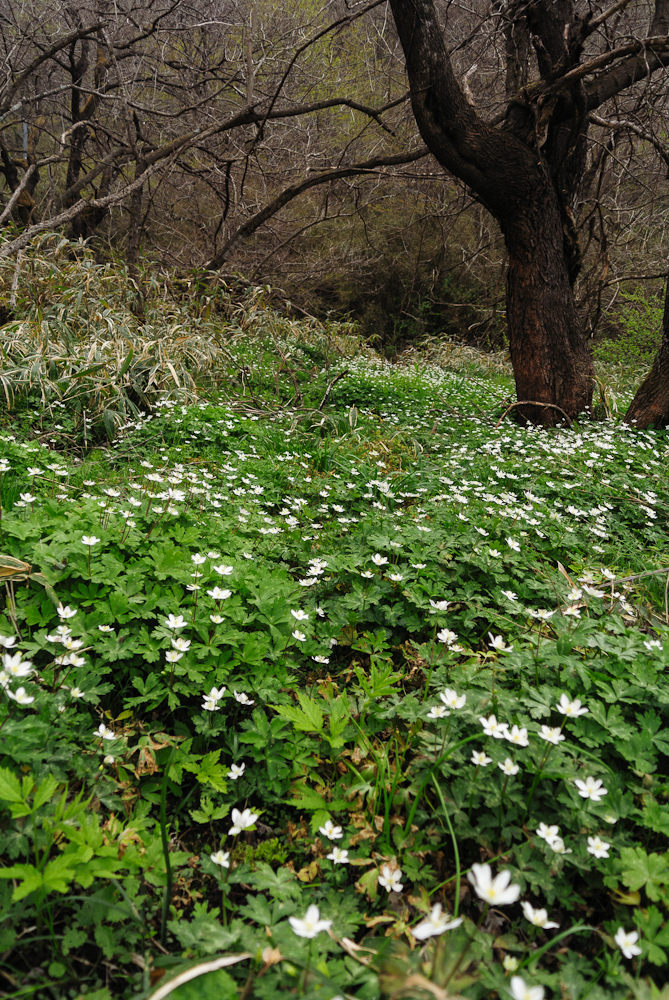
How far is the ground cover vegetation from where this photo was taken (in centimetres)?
126

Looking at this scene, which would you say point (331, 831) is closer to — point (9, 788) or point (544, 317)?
point (9, 788)

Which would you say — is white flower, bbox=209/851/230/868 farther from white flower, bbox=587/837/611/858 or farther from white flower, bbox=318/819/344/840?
white flower, bbox=587/837/611/858

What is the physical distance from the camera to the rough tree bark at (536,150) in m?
5.09

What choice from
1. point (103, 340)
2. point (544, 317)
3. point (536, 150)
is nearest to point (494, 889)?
point (544, 317)

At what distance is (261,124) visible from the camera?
24.5 feet

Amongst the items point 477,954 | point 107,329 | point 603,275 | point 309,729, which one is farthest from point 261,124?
point 477,954

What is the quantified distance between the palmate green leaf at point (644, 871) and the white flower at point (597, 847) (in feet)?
0.15

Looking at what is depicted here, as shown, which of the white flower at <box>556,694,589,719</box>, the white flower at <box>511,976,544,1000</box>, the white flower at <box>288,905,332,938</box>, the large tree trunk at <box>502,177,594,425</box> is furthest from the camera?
the large tree trunk at <box>502,177,594,425</box>

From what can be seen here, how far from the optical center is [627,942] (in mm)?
1215

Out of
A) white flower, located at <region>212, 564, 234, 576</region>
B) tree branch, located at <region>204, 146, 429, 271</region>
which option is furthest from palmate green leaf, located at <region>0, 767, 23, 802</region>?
tree branch, located at <region>204, 146, 429, 271</region>

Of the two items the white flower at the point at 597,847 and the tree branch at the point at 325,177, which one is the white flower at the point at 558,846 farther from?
the tree branch at the point at 325,177

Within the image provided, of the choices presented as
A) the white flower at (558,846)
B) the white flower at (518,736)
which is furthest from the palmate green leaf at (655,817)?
the white flower at (518,736)

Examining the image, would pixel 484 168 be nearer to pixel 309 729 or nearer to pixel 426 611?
pixel 426 611

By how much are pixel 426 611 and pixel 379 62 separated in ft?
34.6
